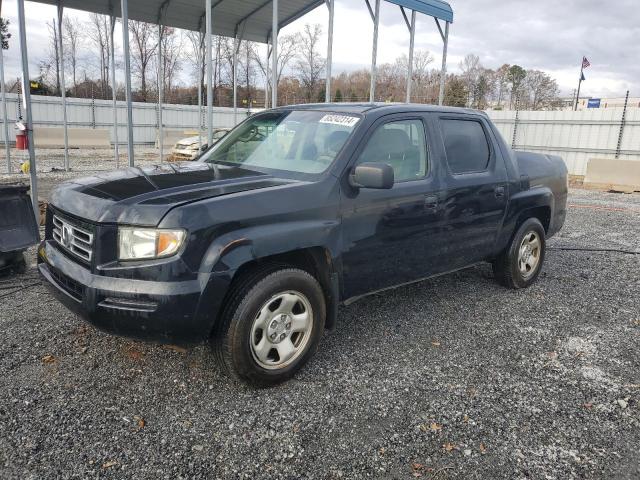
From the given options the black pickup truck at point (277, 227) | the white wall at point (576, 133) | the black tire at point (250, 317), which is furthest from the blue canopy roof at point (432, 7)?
the white wall at point (576, 133)

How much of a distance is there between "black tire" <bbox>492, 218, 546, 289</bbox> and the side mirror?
2.46 meters

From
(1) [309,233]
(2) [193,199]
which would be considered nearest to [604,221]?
(1) [309,233]

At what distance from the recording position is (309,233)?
3.22 m

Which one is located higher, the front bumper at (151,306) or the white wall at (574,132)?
the white wall at (574,132)

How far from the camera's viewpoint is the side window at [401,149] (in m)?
3.80

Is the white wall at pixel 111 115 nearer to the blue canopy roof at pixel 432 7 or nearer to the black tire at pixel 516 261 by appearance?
the blue canopy roof at pixel 432 7

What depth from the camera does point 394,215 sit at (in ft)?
12.4

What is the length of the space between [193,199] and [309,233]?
0.77 metres

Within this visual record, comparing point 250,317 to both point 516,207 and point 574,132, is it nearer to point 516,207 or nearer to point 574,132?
point 516,207

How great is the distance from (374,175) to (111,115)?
31137mm

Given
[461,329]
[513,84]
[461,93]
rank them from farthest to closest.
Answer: [513,84] < [461,93] < [461,329]

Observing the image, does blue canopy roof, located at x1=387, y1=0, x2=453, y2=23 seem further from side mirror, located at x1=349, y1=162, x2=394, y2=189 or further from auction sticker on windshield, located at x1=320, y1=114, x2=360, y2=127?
side mirror, located at x1=349, y1=162, x2=394, y2=189

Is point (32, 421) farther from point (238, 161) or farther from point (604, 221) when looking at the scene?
point (604, 221)

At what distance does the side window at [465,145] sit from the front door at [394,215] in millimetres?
301
